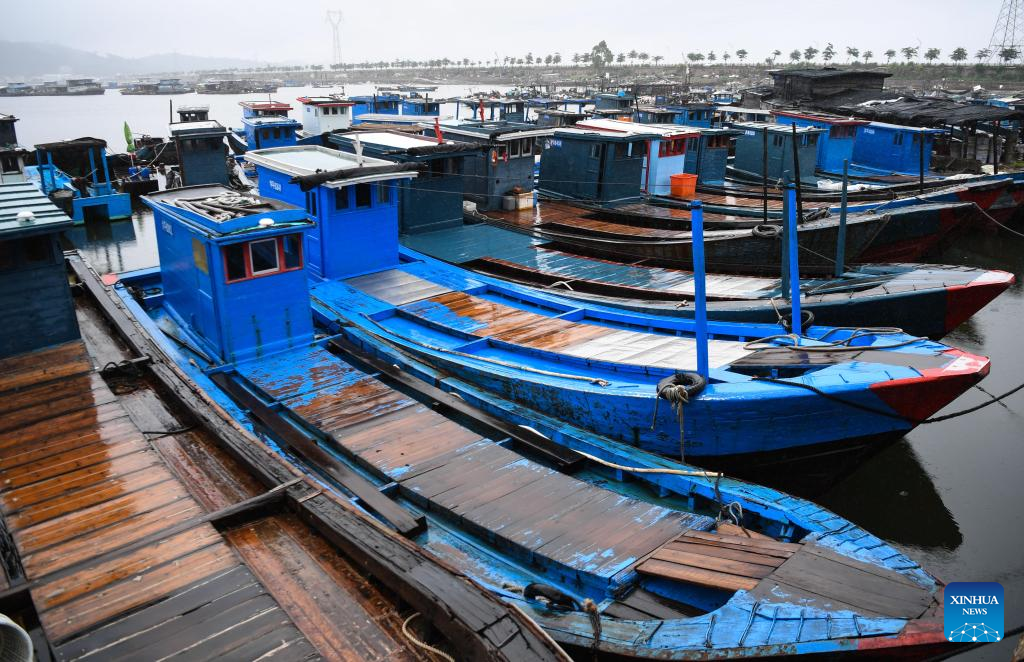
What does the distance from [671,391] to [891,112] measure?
3891 centimetres

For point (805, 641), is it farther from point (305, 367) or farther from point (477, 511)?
point (305, 367)

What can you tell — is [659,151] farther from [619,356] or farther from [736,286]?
[619,356]

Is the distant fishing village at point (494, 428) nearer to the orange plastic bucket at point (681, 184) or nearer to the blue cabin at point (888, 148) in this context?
the orange plastic bucket at point (681, 184)

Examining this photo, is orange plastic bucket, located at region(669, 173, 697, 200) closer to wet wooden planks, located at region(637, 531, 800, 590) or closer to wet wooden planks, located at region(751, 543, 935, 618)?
wet wooden planks, located at region(637, 531, 800, 590)

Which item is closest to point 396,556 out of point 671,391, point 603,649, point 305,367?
point 603,649

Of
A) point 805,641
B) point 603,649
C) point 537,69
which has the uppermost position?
point 537,69

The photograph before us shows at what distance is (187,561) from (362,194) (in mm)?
9956

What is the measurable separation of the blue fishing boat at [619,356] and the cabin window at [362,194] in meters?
0.19

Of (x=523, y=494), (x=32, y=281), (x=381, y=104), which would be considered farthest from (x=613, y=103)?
(x=523, y=494)

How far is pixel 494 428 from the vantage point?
33.3 feet

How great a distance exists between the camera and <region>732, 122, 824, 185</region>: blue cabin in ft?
90.6

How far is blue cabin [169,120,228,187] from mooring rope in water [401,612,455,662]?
105 ft

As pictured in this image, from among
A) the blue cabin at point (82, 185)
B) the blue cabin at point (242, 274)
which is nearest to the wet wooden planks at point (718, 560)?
the blue cabin at point (242, 274)

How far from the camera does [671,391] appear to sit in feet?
30.0
